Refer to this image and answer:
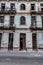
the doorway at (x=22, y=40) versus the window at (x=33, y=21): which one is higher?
the window at (x=33, y=21)

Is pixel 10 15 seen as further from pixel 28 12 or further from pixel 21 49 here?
pixel 21 49

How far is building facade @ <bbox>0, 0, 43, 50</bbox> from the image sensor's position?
25656mm

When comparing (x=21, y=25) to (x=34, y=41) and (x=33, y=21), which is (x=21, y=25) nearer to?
(x=33, y=21)

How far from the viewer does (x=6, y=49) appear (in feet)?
83.2

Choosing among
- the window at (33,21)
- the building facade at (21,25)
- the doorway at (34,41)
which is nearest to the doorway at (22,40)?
the building facade at (21,25)

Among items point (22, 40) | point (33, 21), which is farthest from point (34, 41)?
point (33, 21)

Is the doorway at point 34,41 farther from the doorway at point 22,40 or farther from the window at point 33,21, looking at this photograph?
the window at point 33,21

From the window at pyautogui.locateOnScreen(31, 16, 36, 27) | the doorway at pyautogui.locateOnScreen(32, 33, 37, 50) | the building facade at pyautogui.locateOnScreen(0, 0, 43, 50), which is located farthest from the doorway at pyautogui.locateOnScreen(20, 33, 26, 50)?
the window at pyautogui.locateOnScreen(31, 16, 36, 27)

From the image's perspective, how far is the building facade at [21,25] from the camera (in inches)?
1010

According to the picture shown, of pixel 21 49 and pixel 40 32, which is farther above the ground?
pixel 40 32

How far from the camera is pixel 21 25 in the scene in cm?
2623

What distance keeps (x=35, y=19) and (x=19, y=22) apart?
3.09m

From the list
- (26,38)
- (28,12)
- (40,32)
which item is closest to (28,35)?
(26,38)

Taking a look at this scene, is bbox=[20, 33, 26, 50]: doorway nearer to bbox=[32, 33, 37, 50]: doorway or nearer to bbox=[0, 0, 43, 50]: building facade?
bbox=[0, 0, 43, 50]: building facade
